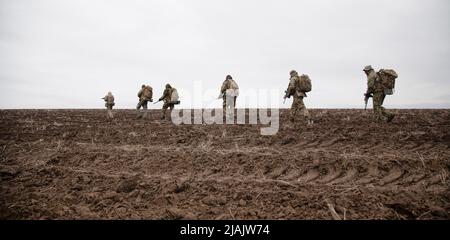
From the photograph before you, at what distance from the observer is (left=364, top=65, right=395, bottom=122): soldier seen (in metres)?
11.2

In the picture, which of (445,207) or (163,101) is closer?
(445,207)

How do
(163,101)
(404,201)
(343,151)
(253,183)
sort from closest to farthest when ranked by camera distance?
(404,201) → (253,183) → (343,151) → (163,101)

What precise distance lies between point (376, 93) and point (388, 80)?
545 millimetres

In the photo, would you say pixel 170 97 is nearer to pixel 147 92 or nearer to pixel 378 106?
pixel 147 92

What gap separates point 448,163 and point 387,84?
565 centimetres

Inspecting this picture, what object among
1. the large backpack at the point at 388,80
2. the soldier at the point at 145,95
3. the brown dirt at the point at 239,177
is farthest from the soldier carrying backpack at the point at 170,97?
the large backpack at the point at 388,80

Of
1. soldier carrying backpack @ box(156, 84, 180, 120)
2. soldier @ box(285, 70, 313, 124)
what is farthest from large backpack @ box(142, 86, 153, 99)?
soldier @ box(285, 70, 313, 124)

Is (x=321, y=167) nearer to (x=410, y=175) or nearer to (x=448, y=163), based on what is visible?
(x=410, y=175)

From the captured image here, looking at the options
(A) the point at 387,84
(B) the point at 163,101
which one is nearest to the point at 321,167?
(A) the point at 387,84

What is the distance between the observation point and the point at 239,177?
19.8ft

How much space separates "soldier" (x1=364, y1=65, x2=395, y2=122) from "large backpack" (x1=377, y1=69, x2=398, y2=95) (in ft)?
0.37

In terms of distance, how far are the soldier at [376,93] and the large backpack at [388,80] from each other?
0.11 meters

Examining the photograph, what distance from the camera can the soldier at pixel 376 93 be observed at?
1122 centimetres

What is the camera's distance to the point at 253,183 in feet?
18.1
